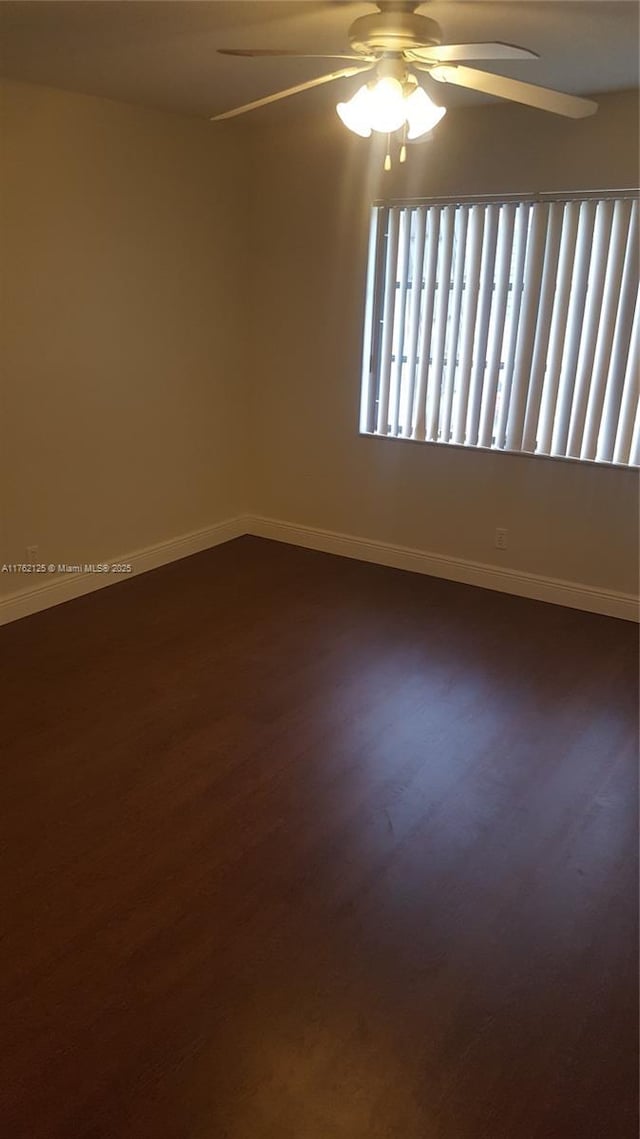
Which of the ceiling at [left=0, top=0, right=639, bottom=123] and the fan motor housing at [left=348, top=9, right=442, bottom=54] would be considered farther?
the ceiling at [left=0, top=0, right=639, bottom=123]

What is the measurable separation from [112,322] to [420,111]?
2.18 metres

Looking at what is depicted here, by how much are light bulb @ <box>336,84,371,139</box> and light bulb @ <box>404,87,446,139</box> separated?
12cm

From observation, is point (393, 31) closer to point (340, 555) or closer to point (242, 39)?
point (242, 39)

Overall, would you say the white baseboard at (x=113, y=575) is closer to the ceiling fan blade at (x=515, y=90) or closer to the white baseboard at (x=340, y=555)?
the white baseboard at (x=340, y=555)

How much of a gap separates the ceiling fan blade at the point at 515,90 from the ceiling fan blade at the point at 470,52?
74mm

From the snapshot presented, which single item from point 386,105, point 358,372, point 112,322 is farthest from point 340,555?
point 386,105

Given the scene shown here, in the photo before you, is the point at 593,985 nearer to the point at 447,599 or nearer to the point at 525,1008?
the point at 525,1008

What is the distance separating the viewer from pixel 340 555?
16.6 feet

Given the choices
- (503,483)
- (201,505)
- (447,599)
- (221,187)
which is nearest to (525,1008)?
(447,599)

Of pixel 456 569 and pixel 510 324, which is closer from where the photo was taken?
pixel 510 324

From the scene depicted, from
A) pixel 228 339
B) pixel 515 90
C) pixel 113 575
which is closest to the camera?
pixel 515 90

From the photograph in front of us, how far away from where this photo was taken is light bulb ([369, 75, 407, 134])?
2283mm

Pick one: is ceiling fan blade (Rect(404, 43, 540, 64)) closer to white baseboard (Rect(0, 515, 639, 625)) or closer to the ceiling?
the ceiling

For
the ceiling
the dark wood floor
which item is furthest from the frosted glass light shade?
the dark wood floor
